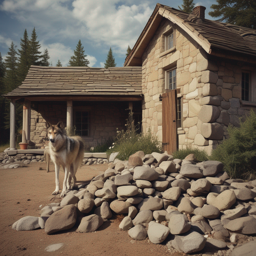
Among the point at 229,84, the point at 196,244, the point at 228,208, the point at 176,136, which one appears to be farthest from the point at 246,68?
the point at 196,244

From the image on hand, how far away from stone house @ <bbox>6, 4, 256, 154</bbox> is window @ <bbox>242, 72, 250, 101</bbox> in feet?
0.11

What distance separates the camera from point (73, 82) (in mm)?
10570

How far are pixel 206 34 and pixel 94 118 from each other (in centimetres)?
729

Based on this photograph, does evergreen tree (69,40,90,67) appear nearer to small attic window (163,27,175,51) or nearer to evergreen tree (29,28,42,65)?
evergreen tree (29,28,42,65)

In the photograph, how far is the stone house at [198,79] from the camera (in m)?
5.69

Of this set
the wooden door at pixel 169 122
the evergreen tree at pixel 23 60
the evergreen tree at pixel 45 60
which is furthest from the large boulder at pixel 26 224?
the evergreen tree at pixel 45 60

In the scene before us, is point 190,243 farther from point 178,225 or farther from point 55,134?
point 55,134

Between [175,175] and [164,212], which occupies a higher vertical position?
[175,175]

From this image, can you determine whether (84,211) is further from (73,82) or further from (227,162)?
(73,82)

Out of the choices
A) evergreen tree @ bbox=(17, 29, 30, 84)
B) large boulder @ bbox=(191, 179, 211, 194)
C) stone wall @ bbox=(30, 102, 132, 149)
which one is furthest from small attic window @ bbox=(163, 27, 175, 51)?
evergreen tree @ bbox=(17, 29, 30, 84)

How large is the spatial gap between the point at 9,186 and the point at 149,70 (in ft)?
23.2

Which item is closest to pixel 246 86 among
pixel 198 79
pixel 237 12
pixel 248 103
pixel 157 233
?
pixel 248 103

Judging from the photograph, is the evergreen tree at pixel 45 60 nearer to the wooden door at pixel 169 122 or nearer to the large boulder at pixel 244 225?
the wooden door at pixel 169 122

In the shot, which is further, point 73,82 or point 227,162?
point 73,82
